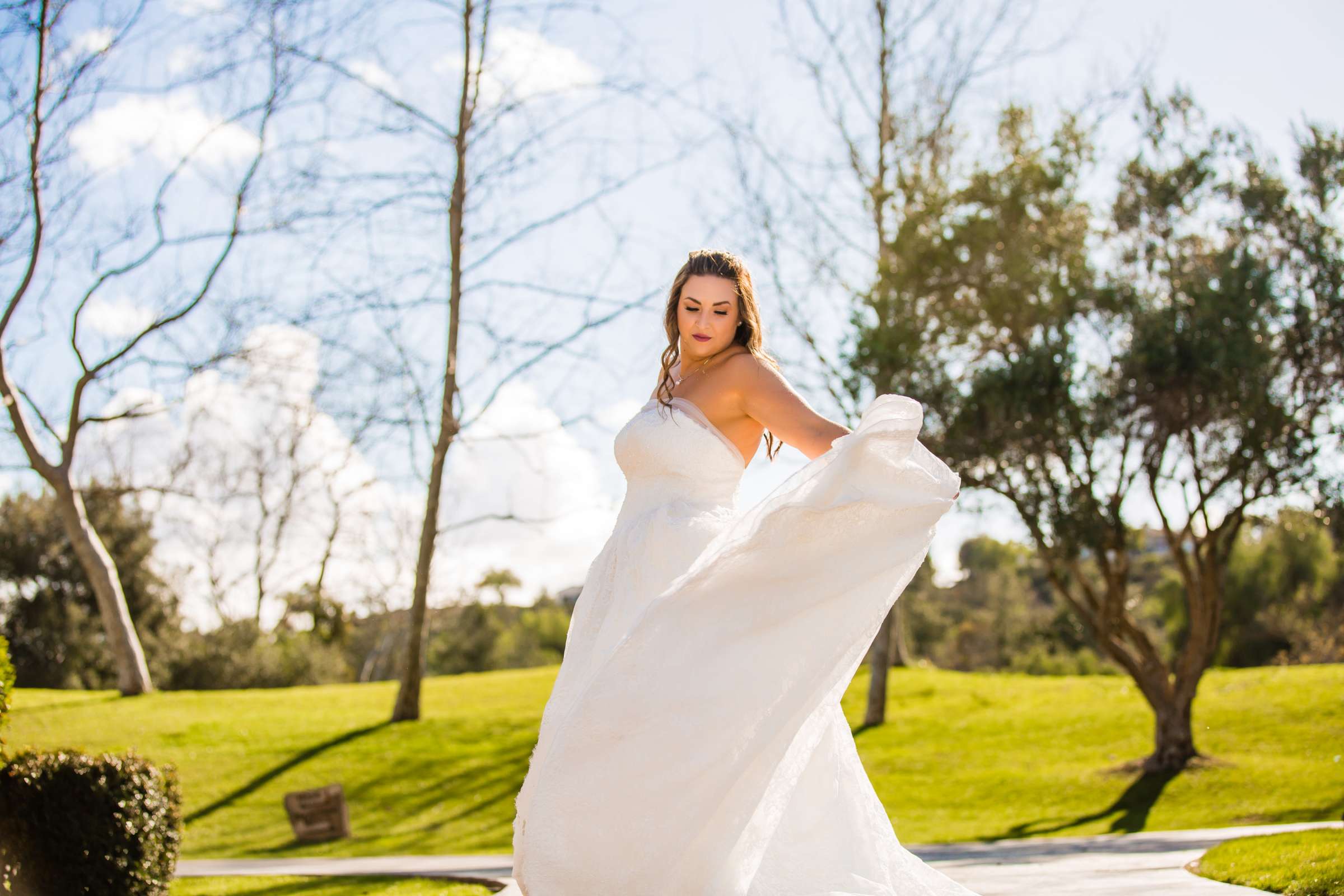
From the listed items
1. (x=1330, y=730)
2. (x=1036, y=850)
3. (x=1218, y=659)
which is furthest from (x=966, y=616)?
(x=1036, y=850)

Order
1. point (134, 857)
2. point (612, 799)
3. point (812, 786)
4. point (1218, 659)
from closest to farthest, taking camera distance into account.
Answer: point (612, 799), point (812, 786), point (134, 857), point (1218, 659)

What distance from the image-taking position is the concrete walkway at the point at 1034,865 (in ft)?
19.3

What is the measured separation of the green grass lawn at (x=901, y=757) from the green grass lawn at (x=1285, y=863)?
5.04 m

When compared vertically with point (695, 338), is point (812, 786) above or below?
below

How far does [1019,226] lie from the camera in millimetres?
15703

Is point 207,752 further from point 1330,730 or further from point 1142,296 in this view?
point 1330,730

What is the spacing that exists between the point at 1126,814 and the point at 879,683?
6401mm

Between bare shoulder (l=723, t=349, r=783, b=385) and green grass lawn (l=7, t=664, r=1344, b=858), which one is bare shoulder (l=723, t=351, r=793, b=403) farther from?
green grass lawn (l=7, t=664, r=1344, b=858)

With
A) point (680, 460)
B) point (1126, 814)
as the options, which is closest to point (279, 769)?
point (1126, 814)

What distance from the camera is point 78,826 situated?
6.43 m

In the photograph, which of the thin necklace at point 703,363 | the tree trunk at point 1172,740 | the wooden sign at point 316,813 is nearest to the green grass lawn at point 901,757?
the wooden sign at point 316,813

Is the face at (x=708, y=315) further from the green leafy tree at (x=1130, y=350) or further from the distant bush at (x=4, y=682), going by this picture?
the green leafy tree at (x=1130, y=350)

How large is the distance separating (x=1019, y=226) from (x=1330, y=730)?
321 inches

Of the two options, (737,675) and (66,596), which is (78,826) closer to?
(737,675)
